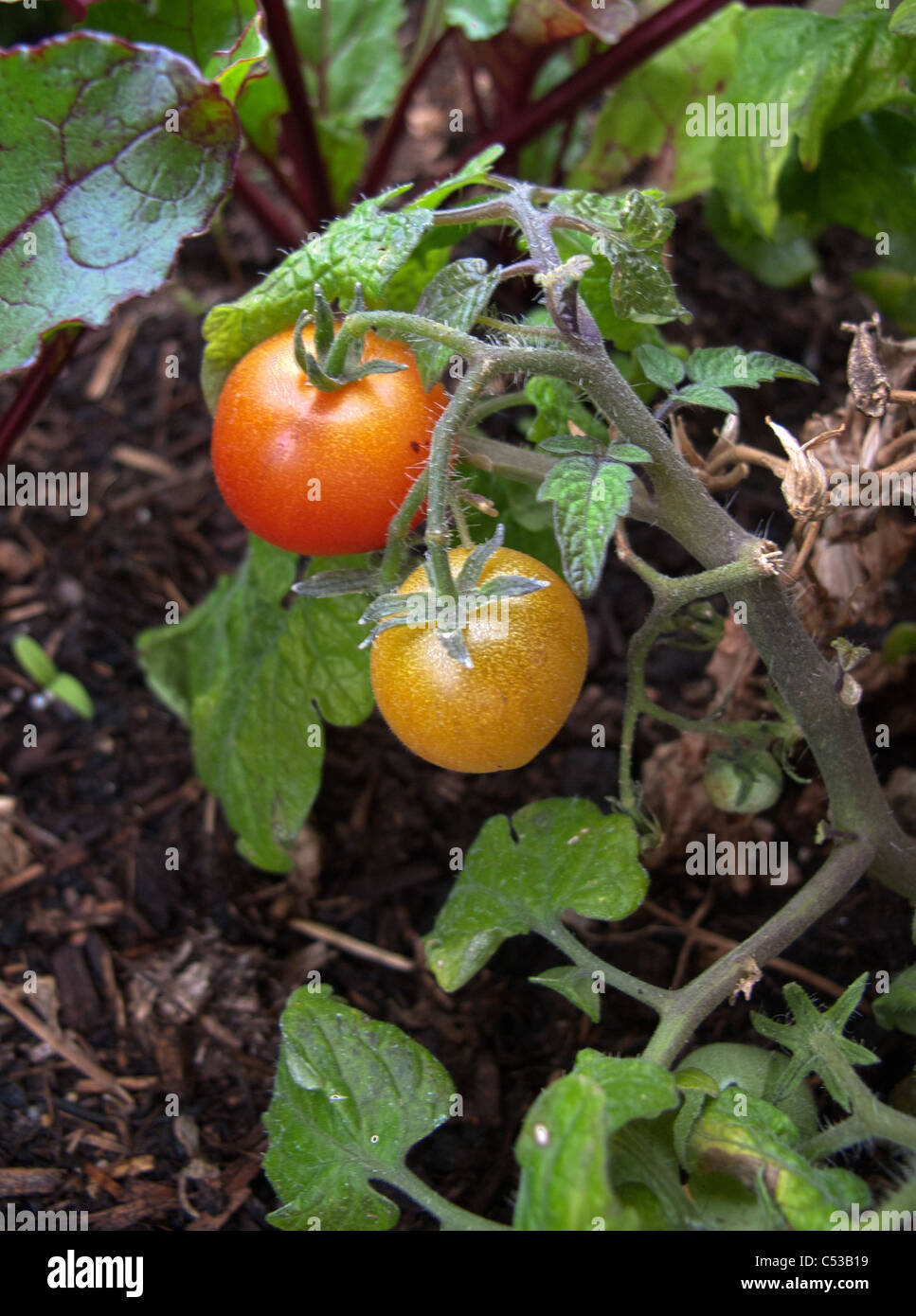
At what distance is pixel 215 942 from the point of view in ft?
5.68

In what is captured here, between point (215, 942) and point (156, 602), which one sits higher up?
point (156, 602)

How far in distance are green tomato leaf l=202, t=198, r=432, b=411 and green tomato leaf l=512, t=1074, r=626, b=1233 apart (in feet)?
2.71

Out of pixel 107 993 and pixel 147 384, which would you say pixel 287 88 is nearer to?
pixel 147 384

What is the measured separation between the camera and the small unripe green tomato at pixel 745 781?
1393mm

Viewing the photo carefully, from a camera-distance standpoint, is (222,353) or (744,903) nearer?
(222,353)

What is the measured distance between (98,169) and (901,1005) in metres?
1.36

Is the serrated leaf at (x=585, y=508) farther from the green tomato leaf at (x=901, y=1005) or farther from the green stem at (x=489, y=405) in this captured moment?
the green tomato leaf at (x=901, y=1005)

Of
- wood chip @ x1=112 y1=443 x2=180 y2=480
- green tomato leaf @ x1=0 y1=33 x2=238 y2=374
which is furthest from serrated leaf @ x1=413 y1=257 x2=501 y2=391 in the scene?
wood chip @ x1=112 y1=443 x2=180 y2=480

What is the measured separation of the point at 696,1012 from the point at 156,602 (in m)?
1.35

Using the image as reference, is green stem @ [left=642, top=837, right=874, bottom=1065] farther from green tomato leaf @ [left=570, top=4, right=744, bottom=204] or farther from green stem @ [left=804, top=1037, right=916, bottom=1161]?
green tomato leaf @ [left=570, top=4, right=744, bottom=204]

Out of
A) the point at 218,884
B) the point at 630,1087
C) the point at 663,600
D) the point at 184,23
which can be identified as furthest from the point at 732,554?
the point at 184,23

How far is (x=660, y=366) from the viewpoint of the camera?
1.25 m

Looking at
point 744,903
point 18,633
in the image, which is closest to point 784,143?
point 744,903

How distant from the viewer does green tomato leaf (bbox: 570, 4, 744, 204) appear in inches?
80.8
